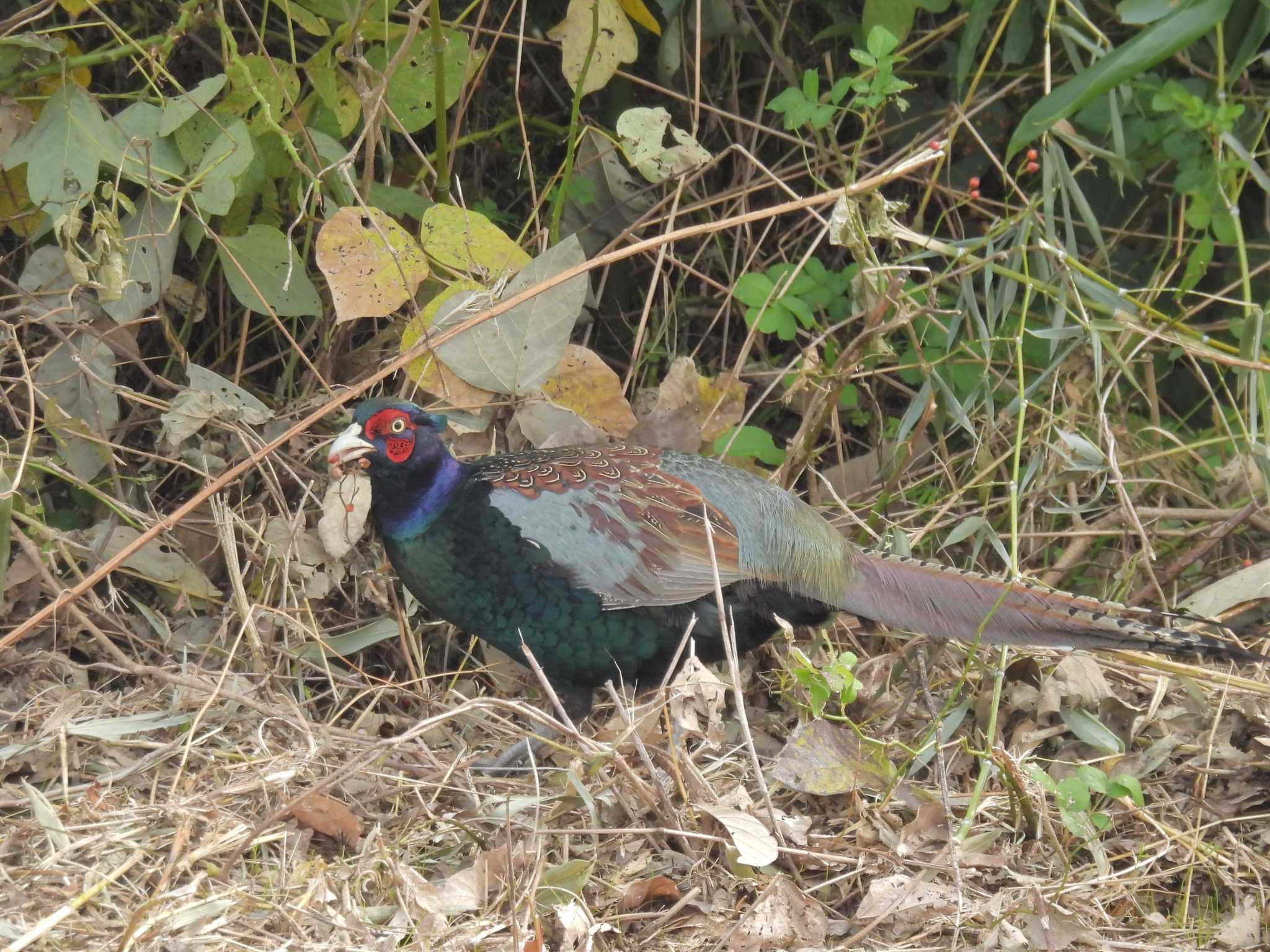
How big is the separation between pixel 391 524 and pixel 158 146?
1084mm

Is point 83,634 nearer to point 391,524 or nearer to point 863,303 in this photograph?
point 391,524

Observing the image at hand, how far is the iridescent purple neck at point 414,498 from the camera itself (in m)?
3.01

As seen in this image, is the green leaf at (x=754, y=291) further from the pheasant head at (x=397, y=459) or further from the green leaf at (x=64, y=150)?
the green leaf at (x=64, y=150)

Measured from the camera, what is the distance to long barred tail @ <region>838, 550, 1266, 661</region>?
272 centimetres

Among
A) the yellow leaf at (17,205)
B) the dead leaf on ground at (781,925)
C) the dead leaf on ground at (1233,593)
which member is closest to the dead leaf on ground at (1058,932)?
the dead leaf on ground at (781,925)

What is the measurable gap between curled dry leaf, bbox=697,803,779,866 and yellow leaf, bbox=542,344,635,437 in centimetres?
131

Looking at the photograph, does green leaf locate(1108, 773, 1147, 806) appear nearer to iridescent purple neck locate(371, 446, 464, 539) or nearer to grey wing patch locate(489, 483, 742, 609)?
grey wing patch locate(489, 483, 742, 609)

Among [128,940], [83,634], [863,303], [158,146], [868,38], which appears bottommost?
[83,634]

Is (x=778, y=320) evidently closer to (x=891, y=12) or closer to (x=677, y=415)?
(x=677, y=415)

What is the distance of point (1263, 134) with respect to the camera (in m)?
4.06

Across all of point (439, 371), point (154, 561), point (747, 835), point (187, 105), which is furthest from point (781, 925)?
point (187, 105)

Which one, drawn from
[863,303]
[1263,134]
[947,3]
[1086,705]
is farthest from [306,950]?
[1263,134]

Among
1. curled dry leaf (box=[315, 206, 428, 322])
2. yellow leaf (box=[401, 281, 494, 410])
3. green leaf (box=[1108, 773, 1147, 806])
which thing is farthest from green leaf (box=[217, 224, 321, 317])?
green leaf (box=[1108, 773, 1147, 806])

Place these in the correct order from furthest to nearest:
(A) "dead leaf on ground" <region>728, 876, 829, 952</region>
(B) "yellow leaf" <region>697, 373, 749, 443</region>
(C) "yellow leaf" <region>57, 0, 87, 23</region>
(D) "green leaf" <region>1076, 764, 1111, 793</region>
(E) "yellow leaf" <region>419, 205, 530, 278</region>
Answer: (B) "yellow leaf" <region>697, 373, 749, 443</region> → (E) "yellow leaf" <region>419, 205, 530, 278</region> → (C) "yellow leaf" <region>57, 0, 87, 23</region> → (D) "green leaf" <region>1076, 764, 1111, 793</region> → (A) "dead leaf on ground" <region>728, 876, 829, 952</region>
